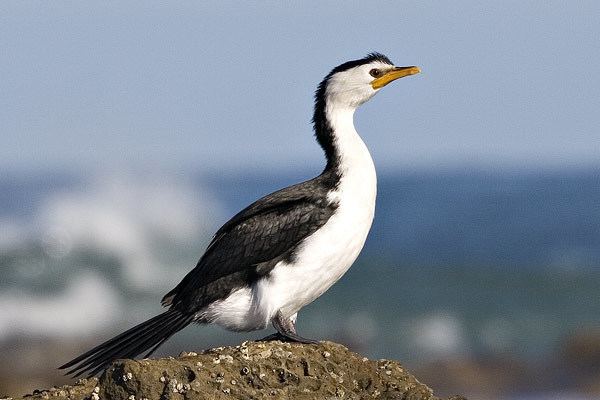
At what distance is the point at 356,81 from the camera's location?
34.3ft

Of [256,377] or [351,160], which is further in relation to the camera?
[351,160]

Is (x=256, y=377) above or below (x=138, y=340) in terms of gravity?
below

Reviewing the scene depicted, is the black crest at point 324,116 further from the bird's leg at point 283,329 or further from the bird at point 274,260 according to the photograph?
the bird's leg at point 283,329

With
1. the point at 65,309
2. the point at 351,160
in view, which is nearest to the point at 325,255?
the point at 351,160

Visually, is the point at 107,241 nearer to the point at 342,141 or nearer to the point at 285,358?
the point at 342,141

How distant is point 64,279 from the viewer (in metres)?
30.3

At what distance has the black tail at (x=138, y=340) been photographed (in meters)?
9.30

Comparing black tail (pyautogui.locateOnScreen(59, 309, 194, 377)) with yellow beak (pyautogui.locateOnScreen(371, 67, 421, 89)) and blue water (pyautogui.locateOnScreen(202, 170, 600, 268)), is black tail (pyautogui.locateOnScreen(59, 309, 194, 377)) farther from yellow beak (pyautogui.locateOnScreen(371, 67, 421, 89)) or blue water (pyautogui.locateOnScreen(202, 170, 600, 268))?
blue water (pyautogui.locateOnScreen(202, 170, 600, 268))

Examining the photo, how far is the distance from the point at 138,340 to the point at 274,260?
1048 millimetres

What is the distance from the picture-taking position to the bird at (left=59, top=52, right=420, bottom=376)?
952 cm

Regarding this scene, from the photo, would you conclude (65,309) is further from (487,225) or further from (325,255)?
(487,225)

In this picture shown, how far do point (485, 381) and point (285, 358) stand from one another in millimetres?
14031

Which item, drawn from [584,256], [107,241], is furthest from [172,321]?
[584,256]

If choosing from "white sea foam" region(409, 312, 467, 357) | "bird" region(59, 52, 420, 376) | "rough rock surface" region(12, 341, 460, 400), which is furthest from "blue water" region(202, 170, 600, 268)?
"rough rock surface" region(12, 341, 460, 400)
